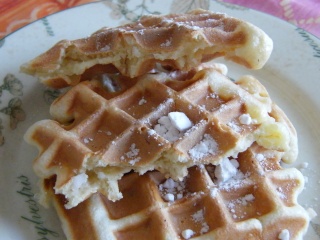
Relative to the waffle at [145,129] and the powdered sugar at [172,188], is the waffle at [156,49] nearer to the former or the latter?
the waffle at [145,129]

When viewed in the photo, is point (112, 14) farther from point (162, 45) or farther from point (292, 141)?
point (292, 141)

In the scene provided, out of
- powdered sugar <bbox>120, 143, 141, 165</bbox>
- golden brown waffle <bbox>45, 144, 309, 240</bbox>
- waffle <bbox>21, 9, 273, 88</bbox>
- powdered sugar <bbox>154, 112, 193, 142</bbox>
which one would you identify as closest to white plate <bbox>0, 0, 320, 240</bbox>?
golden brown waffle <bbox>45, 144, 309, 240</bbox>

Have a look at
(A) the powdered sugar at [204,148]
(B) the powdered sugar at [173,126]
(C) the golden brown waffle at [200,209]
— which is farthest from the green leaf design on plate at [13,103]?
(A) the powdered sugar at [204,148]

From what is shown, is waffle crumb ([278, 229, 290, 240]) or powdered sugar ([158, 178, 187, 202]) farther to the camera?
powdered sugar ([158, 178, 187, 202])

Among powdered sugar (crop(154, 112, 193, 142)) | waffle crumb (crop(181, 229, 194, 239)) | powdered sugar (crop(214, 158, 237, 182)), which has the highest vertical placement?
powdered sugar (crop(154, 112, 193, 142))

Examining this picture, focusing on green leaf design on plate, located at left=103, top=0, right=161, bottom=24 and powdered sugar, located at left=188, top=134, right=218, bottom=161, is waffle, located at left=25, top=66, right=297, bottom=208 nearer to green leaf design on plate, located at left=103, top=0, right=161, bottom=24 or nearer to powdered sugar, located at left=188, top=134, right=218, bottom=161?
powdered sugar, located at left=188, top=134, right=218, bottom=161

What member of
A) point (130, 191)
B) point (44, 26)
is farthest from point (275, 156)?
point (44, 26)
